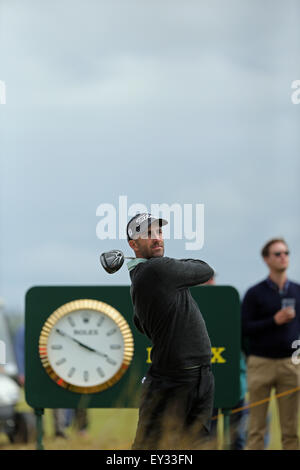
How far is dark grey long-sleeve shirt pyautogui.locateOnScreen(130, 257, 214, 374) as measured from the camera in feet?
9.90

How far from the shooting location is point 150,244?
2.99 m

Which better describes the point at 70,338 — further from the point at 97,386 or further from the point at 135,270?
the point at 135,270

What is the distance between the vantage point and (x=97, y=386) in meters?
4.61

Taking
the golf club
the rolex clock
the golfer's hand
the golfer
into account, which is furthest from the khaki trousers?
the golf club

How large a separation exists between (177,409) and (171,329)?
45 centimetres

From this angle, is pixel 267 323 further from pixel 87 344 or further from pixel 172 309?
pixel 172 309

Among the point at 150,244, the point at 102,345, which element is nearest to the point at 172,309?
the point at 150,244

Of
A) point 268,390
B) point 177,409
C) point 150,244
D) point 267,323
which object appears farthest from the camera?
point 268,390

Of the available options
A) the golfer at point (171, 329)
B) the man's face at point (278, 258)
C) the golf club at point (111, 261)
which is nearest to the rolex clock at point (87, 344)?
the golfer at point (171, 329)

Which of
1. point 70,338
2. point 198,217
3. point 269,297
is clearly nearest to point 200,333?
point 198,217

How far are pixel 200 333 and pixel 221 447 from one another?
179 cm

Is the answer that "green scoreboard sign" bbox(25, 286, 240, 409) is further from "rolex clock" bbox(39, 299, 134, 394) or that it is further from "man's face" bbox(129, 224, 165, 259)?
"man's face" bbox(129, 224, 165, 259)

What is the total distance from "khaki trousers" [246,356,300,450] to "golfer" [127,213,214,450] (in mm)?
1983

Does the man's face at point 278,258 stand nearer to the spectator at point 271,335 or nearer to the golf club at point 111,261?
the spectator at point 271,335
